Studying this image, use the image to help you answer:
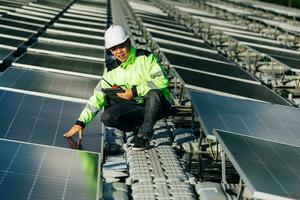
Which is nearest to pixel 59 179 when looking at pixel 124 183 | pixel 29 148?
pixel 29 148

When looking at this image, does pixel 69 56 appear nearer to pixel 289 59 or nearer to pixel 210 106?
pixel 210 106

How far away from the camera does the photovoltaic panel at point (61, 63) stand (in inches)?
575

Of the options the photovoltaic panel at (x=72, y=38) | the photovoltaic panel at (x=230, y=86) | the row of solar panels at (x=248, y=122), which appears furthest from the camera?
the photovoltaic panel at (x=72, y=38)

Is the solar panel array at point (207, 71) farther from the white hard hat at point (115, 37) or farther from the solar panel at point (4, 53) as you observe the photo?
the solar panel at point (4, 53)

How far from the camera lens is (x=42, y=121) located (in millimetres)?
9828

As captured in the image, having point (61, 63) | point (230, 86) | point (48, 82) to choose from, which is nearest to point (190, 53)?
point (230, 86)

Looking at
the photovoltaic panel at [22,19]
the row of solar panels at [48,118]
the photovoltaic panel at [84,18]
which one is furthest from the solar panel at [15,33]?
the photovoltaic panel at [84,18]

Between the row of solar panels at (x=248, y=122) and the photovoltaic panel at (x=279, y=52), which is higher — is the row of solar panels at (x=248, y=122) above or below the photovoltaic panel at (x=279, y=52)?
above

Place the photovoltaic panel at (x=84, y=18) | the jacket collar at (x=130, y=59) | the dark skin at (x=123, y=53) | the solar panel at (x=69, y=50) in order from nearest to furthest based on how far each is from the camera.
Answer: the dark skin at (x=123, y=53) < the jacket collar at (x=130, y=59) < the solar panel at (x=69, y=50) < the photovoltaic panel at (x=84, y=18)

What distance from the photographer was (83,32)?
23.2m

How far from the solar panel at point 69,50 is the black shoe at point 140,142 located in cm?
652

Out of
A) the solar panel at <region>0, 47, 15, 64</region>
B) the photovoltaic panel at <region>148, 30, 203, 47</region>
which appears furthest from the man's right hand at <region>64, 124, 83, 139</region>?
the photovoltaic panel at <region>148, 30, 203, 47</region>

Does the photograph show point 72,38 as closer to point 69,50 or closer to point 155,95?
point 69,50

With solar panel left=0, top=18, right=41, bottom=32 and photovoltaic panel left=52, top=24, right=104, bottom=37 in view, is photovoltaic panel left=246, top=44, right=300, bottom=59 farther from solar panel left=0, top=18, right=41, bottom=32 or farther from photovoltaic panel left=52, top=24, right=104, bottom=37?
solar panel left=0, top=18, right=41, bottom=32
